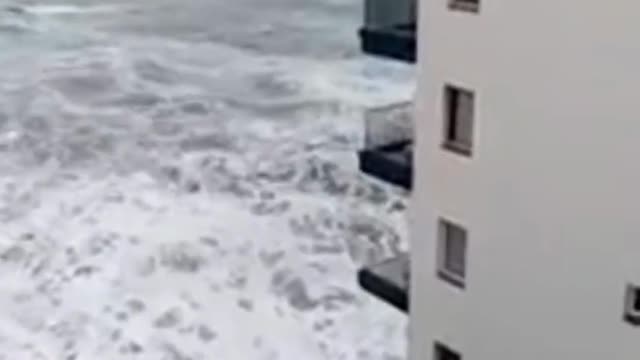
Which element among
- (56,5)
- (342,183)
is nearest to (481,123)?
(342,183)

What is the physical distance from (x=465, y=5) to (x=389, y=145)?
1.26m

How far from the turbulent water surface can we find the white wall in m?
5.61

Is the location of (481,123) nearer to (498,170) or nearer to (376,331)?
(498,170)

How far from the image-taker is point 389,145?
17.9 feet

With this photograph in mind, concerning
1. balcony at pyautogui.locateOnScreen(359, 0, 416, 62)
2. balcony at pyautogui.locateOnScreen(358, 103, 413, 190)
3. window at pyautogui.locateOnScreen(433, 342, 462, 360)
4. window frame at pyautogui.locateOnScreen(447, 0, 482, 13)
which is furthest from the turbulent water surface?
window frame at pyautogui.locateOnScreen(447, 0, 482, 13)

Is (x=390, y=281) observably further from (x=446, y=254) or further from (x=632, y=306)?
(x=632, y=306)

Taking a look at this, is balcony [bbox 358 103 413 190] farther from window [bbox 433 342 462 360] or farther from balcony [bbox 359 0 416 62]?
window [bbox 433 342 462 360]

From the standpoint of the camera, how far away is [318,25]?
20891mm

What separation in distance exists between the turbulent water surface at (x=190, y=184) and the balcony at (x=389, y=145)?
15.6ft

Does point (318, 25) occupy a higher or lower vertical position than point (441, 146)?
lower

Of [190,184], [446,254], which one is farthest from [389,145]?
[190,184]

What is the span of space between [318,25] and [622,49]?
56.8 ft

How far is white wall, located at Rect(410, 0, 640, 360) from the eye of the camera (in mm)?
3842

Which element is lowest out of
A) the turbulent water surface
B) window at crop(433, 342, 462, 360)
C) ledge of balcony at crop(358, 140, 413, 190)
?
the turbulent water surface
